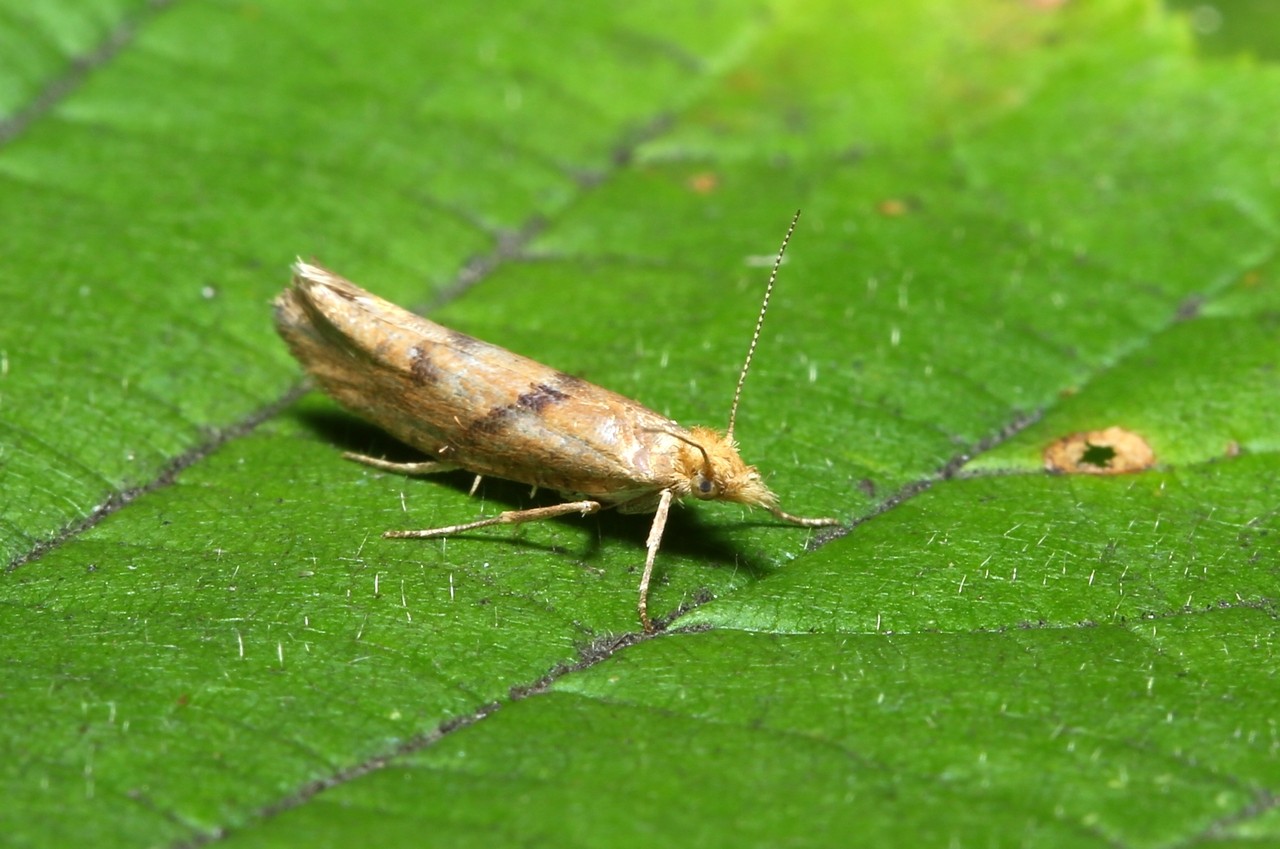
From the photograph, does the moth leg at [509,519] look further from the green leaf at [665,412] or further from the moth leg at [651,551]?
the moth leg at [651,551]

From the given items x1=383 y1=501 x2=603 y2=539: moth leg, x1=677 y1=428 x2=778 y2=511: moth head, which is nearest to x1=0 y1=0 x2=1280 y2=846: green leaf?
x1=383 y1=501 x2=603 y2=539: moth leg

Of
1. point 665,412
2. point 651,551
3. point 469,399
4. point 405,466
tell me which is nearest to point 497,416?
point 469,399

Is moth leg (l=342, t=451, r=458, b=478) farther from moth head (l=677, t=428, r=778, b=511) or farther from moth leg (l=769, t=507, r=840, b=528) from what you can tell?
moth leg (l=769, t=507, r=840, b=528)

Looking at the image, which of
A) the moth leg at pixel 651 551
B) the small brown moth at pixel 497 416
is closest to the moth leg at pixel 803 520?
the small brown moth at pixel 497 416

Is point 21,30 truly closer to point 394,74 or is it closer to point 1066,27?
point 394,74

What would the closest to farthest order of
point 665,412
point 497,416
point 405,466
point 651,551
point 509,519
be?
point 651,551, point 509,519, point 497,416, point 405,466, point 665,412

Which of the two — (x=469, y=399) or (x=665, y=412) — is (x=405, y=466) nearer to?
(x=469, y=399)
